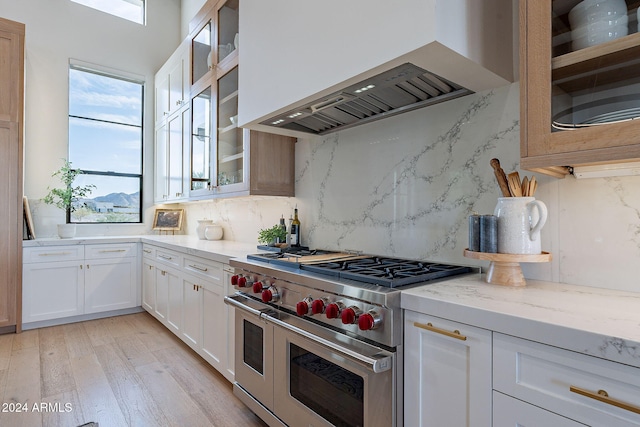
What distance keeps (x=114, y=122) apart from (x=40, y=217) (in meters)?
1.42

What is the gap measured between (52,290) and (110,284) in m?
0.50

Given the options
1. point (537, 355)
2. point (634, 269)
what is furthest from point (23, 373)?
point (634, 269)

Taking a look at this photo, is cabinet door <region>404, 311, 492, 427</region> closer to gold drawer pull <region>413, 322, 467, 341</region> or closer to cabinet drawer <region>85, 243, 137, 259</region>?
gold drawer pull <region>413, 322, 467, 341</region>

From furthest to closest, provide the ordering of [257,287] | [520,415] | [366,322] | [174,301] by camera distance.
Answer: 1. [174,301]
2. [257,287]
3. [366,322]
4. [520,415]

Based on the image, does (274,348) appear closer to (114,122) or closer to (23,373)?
(23,373)

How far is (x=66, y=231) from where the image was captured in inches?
147

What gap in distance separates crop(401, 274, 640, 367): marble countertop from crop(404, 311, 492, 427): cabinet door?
4cm

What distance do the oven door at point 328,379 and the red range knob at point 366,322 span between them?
4.0 inches

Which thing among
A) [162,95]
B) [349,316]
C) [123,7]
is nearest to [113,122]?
[162,95]

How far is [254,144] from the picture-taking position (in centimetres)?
245

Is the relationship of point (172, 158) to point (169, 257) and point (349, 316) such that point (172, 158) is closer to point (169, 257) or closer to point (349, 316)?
point (169, 257)

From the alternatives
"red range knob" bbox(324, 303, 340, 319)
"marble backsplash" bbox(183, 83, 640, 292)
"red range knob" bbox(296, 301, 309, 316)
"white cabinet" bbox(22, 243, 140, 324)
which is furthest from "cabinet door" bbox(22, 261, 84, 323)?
"red range knob" bbox(324, 303, 340, 319)

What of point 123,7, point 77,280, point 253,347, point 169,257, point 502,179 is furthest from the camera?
point 123,7

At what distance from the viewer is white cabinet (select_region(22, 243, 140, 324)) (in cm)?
341
